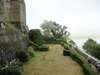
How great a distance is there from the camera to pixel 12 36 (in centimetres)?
2244

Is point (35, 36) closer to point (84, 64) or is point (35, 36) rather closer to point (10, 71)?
point (84, 64)

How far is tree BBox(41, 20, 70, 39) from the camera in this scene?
196 ft

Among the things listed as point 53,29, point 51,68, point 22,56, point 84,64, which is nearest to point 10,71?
point 51,68

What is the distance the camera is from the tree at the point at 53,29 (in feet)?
196

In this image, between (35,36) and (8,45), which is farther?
(35,36)

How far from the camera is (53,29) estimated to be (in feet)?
197

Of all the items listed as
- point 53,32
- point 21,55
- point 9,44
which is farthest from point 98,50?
point 9,44

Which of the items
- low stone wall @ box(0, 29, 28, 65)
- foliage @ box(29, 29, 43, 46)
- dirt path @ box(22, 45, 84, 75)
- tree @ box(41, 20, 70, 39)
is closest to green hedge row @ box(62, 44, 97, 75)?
dirt path @ box(22, 45, 84, 75)

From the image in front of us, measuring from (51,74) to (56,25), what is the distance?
43.5 m

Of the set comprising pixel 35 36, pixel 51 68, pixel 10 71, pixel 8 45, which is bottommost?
pixel 51 68

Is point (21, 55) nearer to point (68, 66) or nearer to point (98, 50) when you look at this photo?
point (68, 66)

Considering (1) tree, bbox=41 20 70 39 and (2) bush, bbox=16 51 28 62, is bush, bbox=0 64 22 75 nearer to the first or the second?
(2) bush, bbox=16 51 28 62

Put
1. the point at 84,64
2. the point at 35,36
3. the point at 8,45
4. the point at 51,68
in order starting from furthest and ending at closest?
the point at 35,36, the point at 51,68, the point at 84,64, the point at 8,45

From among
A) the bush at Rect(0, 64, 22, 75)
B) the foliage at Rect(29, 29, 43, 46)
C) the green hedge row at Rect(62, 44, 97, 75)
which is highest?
the foliage at Rect(29, 29, 43, 46)
